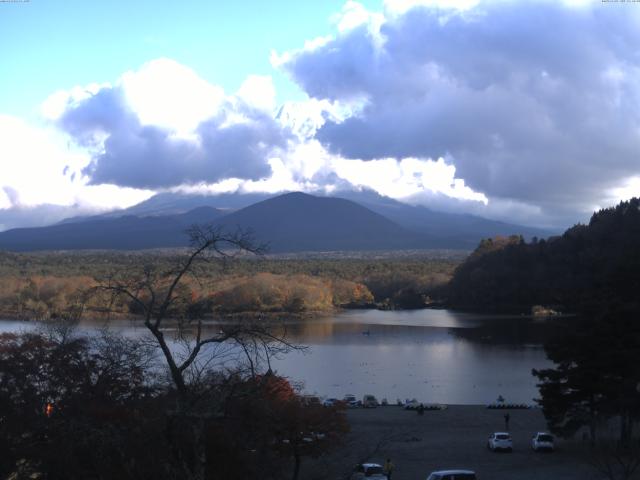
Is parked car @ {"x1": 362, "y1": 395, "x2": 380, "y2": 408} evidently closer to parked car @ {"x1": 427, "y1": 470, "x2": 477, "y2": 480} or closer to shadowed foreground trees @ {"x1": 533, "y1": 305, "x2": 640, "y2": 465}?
shadowed foreground trees @ {"x1": 533, "y1": 305, "x2": 640, "y2": 465}

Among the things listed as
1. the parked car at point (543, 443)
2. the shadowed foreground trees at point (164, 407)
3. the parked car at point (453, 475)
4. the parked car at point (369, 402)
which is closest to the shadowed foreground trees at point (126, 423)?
the shadowed foreground trees at point (164, 407)

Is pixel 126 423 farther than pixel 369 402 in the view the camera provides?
No

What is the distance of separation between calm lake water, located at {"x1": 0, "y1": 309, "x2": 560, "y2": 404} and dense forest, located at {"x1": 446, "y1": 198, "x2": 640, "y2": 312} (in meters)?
5.34

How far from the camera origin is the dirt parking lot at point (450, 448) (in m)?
10.9

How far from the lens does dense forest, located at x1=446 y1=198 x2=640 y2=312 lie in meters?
47.1

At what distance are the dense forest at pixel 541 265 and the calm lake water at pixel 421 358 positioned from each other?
534 centimetres

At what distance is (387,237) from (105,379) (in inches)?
6144

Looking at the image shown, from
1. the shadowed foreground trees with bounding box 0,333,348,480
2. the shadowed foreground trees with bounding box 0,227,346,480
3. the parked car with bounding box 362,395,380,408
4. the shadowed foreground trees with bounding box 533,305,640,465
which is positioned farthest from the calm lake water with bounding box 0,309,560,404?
the shadowed foreground trees with bounding box 0,227,346,480

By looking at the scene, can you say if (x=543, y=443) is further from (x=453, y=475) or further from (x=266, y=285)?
(x=266, y=285)

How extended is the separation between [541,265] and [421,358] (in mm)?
25394

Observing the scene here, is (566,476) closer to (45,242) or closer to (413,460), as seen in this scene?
Result: (413,460)

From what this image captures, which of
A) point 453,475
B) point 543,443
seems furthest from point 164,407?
point 543,443

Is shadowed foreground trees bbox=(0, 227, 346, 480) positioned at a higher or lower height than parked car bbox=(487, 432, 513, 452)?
higher

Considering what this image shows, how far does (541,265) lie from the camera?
51.9 m
